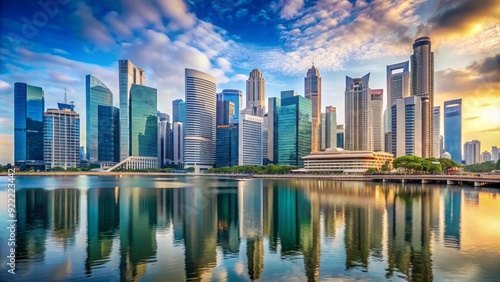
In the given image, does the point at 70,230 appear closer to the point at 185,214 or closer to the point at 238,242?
the point at 185,214

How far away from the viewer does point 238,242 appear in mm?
25766

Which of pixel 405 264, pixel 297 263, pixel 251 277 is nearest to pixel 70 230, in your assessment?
pixel 251 277

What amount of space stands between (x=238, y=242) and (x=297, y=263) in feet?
23.0

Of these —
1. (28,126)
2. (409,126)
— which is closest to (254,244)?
(409,126)

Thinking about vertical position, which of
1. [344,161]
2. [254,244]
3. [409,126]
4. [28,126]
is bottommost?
[254,244]

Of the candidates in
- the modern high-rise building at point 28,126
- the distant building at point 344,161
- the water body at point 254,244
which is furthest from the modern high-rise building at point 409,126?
the modern high-rise building at point 28,126

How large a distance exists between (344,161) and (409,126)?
65198 mm

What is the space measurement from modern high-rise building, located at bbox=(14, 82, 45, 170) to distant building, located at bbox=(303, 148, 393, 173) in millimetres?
175641

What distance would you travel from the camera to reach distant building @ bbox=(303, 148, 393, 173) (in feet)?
480

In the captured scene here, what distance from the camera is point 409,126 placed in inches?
7244

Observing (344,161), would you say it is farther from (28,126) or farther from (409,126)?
(28,126)

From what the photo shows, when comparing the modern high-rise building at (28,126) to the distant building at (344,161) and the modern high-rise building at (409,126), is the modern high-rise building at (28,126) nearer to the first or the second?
the distant building at (344,161)

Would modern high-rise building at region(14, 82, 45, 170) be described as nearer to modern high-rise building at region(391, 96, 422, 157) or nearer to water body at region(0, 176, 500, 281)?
water body at region(0, 176, 500, 281)

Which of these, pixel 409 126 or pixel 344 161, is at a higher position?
pixel 409 126
